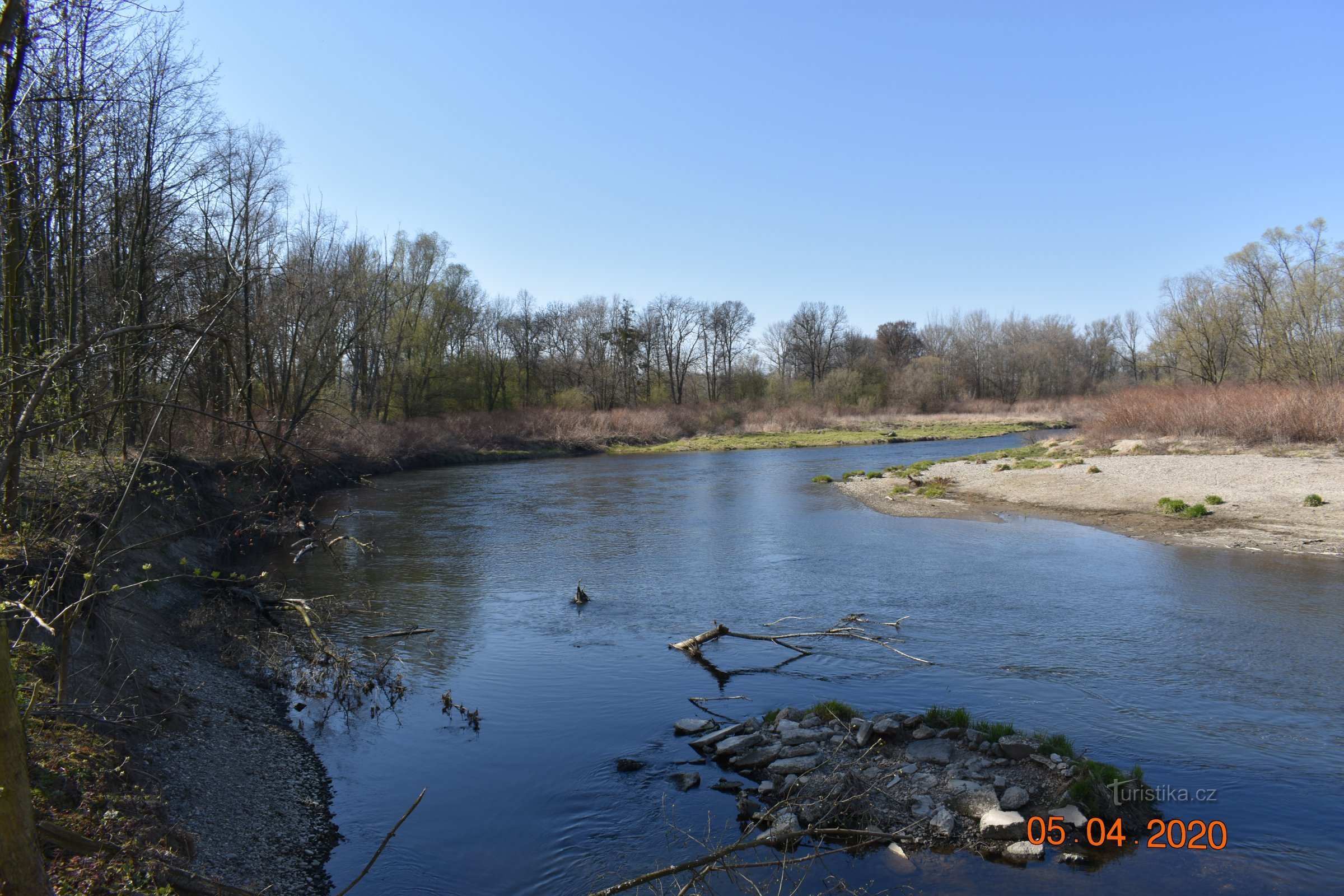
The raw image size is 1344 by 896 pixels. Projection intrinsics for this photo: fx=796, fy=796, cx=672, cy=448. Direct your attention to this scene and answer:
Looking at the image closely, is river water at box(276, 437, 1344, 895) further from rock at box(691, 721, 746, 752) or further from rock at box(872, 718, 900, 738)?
rock at box(872, 718, 900, 738)

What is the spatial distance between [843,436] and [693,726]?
5555 centimetres

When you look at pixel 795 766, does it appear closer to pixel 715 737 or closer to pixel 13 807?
pixel 715 737

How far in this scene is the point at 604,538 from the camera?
21844 millimetres

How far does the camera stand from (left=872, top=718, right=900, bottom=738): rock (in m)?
8.02

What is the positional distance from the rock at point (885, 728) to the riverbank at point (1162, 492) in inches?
533

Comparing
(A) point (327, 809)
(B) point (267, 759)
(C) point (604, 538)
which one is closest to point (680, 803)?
(A) point (327, 809)

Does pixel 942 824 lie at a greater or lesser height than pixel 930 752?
lesser

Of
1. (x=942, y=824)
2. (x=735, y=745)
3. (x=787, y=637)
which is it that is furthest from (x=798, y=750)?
(x=787, y=637)

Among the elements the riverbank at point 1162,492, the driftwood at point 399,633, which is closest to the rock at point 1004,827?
the driftwood at point 399,633

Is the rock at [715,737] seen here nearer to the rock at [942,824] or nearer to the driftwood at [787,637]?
the rock at [942,824]

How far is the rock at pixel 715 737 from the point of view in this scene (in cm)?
840

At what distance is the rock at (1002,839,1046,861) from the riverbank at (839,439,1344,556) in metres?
14.2

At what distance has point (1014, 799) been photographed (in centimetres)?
679

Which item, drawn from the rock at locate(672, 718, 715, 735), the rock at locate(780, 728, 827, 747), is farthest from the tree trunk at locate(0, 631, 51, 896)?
the rock at locate(672, 718, 715, 735)
